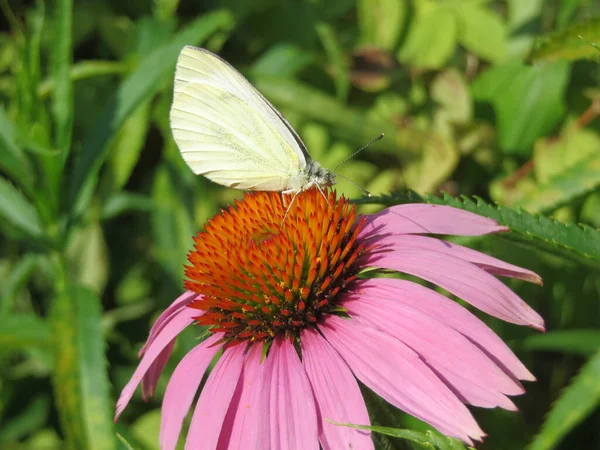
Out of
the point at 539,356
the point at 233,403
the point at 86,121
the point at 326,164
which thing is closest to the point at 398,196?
the point at 233,403

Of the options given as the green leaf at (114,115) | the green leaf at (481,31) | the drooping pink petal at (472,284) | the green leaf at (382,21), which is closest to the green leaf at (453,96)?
the green leaf at (481,31)

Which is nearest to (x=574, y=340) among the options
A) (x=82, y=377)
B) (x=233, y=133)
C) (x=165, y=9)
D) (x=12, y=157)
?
(x=233, y=133)

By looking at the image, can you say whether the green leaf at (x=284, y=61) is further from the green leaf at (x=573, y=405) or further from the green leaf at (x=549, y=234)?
the green leaf at (x=573, y=405)

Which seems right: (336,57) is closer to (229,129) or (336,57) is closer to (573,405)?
(229,129)

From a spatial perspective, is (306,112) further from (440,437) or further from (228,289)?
(440,437)

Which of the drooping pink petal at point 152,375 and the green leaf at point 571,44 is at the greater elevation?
the green leaf at point 571,44

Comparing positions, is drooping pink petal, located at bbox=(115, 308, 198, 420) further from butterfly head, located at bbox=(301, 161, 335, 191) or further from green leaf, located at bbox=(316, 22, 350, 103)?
green leaf, located at bbox=(316, 22, 350, 103)
